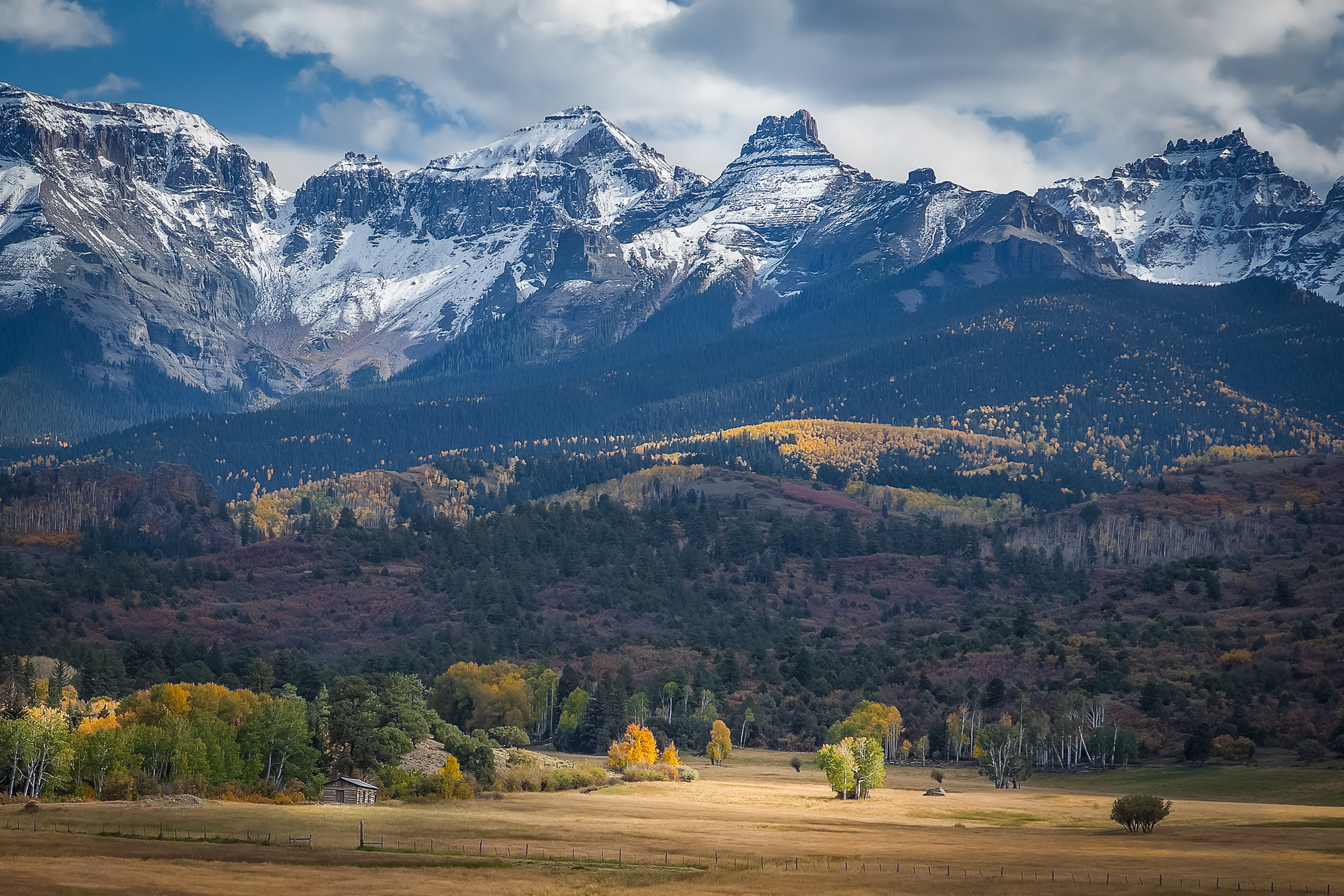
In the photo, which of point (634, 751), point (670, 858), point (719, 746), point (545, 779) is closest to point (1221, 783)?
point (719, 746)

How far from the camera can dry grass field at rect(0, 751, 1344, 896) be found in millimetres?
82500

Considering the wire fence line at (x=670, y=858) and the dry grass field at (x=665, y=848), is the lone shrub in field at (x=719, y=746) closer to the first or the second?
the dry grass field at (x=665, y=848)

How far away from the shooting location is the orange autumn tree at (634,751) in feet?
512

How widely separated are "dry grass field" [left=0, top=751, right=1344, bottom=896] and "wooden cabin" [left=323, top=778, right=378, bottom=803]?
4.40 metres

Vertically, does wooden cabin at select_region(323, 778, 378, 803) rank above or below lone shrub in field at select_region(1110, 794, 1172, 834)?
above

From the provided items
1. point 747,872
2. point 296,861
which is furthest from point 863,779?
point 296,861

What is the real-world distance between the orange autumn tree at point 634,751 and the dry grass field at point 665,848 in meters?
23.3

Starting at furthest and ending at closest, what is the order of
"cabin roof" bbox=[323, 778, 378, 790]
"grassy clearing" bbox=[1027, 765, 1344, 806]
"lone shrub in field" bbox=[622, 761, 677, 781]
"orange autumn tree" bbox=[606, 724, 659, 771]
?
"orange autumn tree" bbox=[606, 724, 659, 771], "lone shrub in field" bbox=[622, 761, 677, 781], "grassy clearing" bbox=[1027, 765, 1344, 806], "cabin roof" bbox=[323, 778, 378, 790]

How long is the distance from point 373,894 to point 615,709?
110242mm

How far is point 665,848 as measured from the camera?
318ft

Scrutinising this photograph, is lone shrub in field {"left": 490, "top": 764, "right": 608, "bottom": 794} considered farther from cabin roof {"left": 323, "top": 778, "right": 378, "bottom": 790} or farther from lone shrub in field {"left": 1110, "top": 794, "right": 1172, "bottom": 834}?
lone shrub in field {"left": 1110, "top": 794, "right": 1172, "bottom": 834}

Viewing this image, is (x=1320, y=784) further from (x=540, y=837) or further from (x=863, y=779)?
(x=540, y=837)

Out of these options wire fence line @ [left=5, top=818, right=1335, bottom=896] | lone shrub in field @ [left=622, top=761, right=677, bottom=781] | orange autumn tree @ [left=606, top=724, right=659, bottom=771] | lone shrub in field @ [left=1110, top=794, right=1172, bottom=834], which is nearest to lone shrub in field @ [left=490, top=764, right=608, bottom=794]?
lone shrub in field @ [left=622, top=761, right=677, bottom=781]

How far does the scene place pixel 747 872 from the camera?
290 ft
